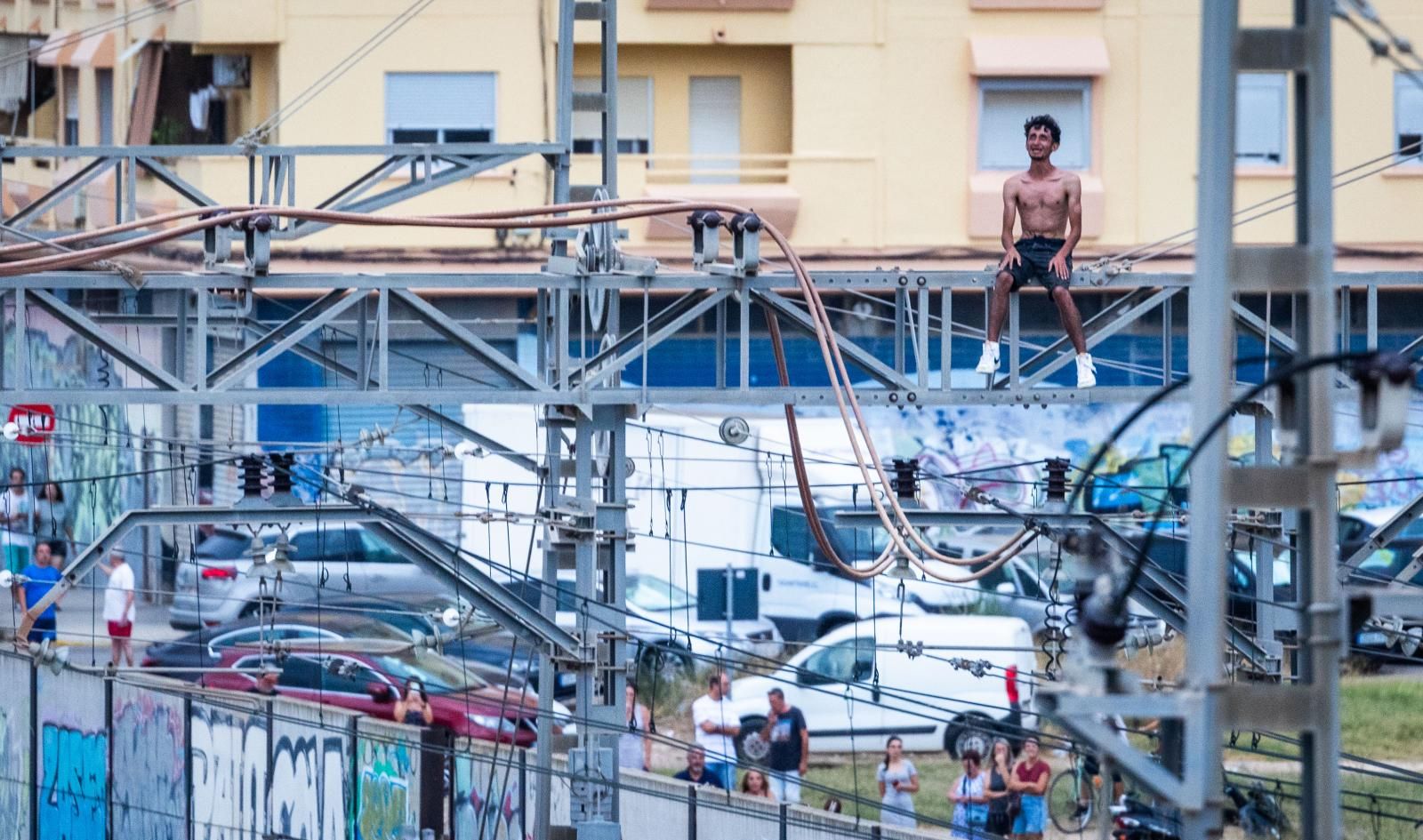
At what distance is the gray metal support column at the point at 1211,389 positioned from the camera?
668 centimetres

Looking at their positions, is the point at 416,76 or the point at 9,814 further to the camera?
the point at 416,76

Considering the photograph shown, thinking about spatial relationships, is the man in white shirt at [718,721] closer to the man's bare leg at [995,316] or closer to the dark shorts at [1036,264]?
the man's bare leg at [995,316]

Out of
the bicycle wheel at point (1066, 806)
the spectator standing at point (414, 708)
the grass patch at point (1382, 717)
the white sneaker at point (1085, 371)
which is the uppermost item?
the white sneaker at point (1085, 371)

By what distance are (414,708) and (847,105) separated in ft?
41.8

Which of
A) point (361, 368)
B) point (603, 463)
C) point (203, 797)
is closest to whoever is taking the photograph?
point (361, 368)

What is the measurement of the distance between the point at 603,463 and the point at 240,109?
18.0 meters

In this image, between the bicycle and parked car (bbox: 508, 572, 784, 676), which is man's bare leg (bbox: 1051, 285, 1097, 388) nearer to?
the bicycle

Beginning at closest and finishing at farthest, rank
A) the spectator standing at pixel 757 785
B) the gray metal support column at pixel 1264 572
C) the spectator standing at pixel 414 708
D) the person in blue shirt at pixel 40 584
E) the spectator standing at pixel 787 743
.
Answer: the gray metal support column at pixel 1264 572 < the spectator standing at pixel 757 785 < the spectator standing at pixel 787 743 < the spectator standing at pixel 414 708 < the person in blue shirt at pixel 40 584

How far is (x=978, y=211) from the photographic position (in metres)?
29.5

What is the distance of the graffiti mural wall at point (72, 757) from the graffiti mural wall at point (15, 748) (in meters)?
0.15

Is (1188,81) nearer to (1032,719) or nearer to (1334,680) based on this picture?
(1032,719)

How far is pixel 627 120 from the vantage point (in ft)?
99.5

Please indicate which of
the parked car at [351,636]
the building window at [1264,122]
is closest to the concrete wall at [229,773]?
the parked car at [351,636]

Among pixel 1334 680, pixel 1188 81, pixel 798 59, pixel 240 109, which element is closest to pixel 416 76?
pixel 240 109
